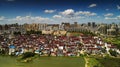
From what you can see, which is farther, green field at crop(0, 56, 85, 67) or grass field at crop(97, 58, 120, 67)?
green field at crop(0, 56, 85, 67)

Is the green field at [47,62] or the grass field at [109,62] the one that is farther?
the green field at [47,62]

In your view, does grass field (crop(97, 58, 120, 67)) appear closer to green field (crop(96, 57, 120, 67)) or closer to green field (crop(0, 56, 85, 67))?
green field (crop(96, 57, 120, 67))

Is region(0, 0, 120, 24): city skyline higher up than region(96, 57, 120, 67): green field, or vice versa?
region(0, 0, 120, 24): city skyline

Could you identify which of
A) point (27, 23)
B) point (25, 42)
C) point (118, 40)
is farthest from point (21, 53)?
point (118, 40)

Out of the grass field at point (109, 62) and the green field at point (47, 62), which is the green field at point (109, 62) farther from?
the green field at point (47, 62)

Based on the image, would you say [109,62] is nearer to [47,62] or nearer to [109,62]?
[109,62]

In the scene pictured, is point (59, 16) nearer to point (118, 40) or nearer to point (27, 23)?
point (27, 23)

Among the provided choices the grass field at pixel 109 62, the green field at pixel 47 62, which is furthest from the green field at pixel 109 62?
the green field at pixel 47 62

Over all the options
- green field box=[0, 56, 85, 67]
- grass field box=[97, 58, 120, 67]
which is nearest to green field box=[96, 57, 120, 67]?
grass field box=[97, 58, 120, 67]
